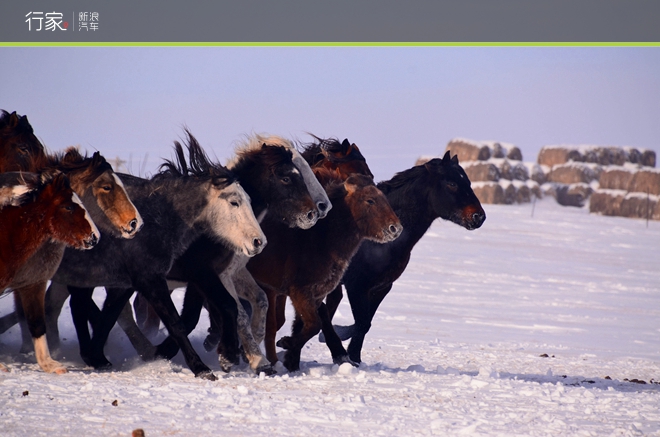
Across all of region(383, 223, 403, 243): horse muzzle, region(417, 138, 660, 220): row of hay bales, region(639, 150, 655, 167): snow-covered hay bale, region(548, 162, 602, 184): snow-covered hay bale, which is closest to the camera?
region(383, 223, 403, 243): horse muzzle

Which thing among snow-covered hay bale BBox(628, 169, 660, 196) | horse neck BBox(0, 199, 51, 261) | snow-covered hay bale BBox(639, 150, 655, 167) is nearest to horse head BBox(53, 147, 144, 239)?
horse neck BBox(0, 199, 51, 261)

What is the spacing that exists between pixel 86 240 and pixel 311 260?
2181 mm

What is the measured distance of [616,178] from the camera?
112 ft

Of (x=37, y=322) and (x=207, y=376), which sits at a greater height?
(x=37, y=322)

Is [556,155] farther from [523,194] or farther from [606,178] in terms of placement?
[606,178]

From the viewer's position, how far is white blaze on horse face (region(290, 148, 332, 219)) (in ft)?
23.9

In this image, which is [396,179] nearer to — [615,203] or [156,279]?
[156,279]

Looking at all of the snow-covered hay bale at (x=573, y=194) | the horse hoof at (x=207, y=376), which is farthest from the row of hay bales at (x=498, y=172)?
the horse hoof at (x=207, y=376)

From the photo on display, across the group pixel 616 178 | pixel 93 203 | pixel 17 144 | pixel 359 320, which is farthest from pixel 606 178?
pixel 93 203

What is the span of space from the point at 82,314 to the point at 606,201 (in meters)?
30.4

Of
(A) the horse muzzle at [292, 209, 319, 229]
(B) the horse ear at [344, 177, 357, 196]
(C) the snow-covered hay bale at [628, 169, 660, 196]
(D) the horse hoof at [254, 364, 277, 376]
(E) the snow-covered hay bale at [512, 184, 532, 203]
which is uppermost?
(B) the horse ear at [344, 177, 357, 196]

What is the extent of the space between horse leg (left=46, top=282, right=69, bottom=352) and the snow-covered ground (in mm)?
152

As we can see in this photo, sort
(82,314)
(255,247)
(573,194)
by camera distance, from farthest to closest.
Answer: (573,194), (82,314), (255,247)

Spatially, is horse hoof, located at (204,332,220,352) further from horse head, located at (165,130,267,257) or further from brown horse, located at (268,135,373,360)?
brown horse, located at (268,135,373,360)
